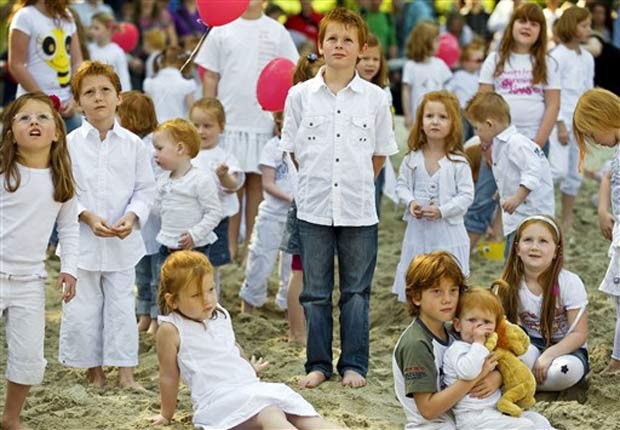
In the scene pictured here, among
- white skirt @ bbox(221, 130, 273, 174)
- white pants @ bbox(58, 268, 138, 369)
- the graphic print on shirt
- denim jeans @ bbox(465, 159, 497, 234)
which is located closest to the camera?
white pants @ bbox(58, 268, 138, 369)

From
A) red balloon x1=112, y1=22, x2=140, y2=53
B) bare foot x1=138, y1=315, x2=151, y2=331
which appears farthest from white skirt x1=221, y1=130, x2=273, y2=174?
red balloon x1=112, y1=22, x2=140, y2=53

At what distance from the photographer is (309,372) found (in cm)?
579

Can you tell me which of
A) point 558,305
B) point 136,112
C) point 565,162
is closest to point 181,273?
point 558,305

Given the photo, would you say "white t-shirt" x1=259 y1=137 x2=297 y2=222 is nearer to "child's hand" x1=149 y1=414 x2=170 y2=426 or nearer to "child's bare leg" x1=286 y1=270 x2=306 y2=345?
"child's bare leg" x1=286 y1=270 x2=306 y2=345

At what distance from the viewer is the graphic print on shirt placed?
7480 millimetres

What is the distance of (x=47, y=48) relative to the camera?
7.49 meters

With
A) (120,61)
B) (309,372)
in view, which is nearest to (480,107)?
(309,372)

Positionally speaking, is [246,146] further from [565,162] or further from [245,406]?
[245,406]

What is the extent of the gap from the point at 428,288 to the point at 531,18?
9.64 feet

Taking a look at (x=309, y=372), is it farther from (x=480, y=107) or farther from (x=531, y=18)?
(x=531, y=18)

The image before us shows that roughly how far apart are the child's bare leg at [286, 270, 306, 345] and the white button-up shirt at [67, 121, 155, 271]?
114 centimetres

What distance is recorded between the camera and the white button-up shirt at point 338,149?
Result: 5570 mm

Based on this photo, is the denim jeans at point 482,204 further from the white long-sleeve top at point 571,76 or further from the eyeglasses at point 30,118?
the eyeglasses at point 30,118

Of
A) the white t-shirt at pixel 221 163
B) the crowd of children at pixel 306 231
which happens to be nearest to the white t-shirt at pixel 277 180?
the crowd of children at pixel 306 231
